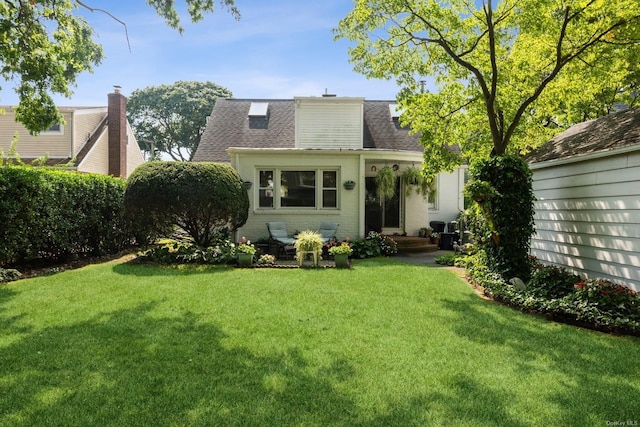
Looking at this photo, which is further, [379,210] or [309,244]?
[379,210]

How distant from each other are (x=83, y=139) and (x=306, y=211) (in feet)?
45.0

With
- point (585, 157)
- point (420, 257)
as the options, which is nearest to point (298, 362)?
point (585, 157)

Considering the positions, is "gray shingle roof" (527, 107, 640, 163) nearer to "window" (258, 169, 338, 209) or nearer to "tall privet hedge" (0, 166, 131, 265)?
"window" (258, 169, 338, 209)

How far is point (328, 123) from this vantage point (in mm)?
13914

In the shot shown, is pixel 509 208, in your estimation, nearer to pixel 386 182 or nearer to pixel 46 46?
pixel 386 182

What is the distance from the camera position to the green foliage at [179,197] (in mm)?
9969

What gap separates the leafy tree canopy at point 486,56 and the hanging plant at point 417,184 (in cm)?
301

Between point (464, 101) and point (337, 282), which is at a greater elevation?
point (464, 101)

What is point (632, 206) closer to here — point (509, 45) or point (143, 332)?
point (509, 45)

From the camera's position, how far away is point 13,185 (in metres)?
8.34

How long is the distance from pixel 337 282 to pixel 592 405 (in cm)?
525

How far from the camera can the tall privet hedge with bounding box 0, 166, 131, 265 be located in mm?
8305

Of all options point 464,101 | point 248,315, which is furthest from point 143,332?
point 464,101

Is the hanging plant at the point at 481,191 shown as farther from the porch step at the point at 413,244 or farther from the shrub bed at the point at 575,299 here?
the porch step at the point at 413,244
